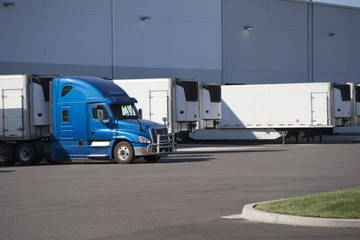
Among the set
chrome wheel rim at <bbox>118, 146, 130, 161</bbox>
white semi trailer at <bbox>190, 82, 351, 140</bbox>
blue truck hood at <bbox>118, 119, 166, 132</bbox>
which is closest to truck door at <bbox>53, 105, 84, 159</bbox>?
chrome wheel rim at <bbox>118, 146, 130, 161</bbox>

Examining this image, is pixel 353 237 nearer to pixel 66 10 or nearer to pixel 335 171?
pixel 335 171

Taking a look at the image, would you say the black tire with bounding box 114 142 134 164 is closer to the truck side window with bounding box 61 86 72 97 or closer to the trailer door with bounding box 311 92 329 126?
the truck side window with bounding box 61 86 72 97

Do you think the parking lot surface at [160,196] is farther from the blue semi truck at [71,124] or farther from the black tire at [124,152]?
the blue semi truck at [71,124]

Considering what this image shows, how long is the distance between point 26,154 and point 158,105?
8245 mm

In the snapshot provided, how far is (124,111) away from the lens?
24.0 meters

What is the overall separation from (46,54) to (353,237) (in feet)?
112

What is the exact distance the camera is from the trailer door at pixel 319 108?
3547 centimetres

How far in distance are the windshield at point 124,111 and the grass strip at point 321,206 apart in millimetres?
13166

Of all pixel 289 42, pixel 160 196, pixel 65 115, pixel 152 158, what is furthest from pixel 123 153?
pixel 289 42

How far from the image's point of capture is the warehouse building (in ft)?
131

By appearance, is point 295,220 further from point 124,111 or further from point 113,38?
point 113,38

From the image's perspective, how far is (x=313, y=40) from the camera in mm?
56094

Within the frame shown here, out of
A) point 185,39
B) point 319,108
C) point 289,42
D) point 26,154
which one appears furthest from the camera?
point 289,42

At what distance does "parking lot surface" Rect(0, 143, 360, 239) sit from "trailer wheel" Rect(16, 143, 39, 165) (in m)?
2.14
